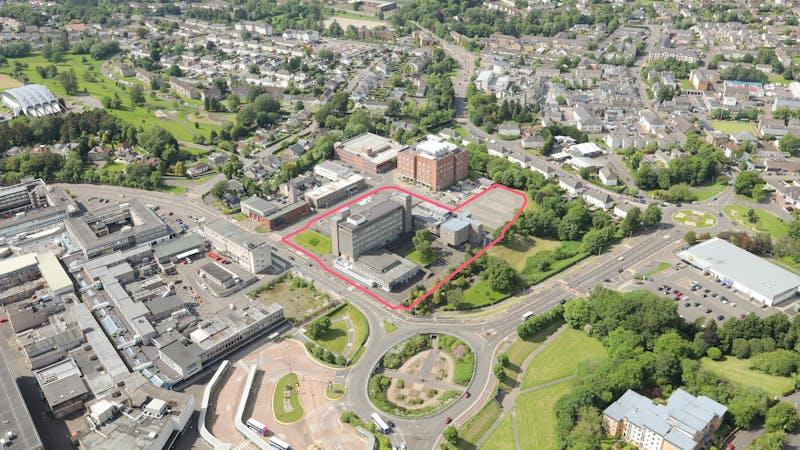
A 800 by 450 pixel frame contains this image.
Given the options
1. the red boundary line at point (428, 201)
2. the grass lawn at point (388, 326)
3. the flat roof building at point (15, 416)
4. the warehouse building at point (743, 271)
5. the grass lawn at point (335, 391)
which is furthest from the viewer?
the red boundary line at point (428, 201)

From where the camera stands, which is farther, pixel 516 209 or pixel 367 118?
pixel 367 118

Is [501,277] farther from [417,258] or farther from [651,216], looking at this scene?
[651,216]

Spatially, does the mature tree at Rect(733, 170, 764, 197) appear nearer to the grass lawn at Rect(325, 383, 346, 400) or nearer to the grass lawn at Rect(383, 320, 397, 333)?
the grass lawn at Rect(383, 320, 397, 333)

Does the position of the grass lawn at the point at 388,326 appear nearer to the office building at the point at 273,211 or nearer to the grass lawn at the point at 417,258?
the grass lawn at the point at 417,258

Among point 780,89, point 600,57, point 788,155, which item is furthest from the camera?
point 600,57

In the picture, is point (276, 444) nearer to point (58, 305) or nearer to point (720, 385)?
point (58, 305)

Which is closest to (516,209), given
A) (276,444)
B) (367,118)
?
(367,118)

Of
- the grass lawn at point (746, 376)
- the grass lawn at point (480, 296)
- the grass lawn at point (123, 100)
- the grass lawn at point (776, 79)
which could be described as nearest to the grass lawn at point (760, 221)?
the grass lawn at point (746, 376)
